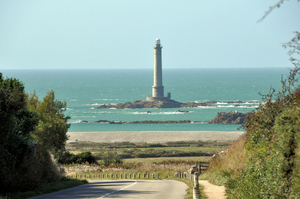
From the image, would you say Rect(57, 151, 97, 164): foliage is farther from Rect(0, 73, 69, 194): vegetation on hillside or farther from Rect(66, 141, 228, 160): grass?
Rect(0, 73, 69, 194): vegetation on hillside

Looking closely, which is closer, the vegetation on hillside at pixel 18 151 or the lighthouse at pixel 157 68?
the vegetation on hillside at pixel 18 151

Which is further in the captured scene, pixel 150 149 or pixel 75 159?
pixel 150 149

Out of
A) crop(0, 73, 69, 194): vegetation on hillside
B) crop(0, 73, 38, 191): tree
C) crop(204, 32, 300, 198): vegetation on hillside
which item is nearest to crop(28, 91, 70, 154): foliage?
crop(0, 73, 69, 194): vegetation on hillside

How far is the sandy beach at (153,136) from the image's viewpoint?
61.2 metres

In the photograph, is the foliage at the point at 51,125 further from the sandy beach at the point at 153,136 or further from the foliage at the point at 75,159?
the sandy beach at the point at 153,136

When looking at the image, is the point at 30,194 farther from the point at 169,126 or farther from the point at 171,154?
the point at 169,126

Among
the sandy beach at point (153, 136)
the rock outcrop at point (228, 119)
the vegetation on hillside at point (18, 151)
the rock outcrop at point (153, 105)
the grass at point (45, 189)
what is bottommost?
the sandy beach at point (153, 136)

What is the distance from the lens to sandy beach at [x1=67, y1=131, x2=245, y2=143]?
6122 centimetres

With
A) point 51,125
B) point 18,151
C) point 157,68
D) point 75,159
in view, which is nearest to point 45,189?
point 18,151

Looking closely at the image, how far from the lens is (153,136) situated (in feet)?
211

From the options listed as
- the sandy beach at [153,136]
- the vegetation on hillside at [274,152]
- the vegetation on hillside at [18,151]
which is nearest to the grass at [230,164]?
the vegetation on hillside at [274,152]

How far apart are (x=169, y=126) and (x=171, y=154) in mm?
35292

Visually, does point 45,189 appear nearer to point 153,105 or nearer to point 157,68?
point 157,68

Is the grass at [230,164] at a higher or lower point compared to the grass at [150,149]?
higher
